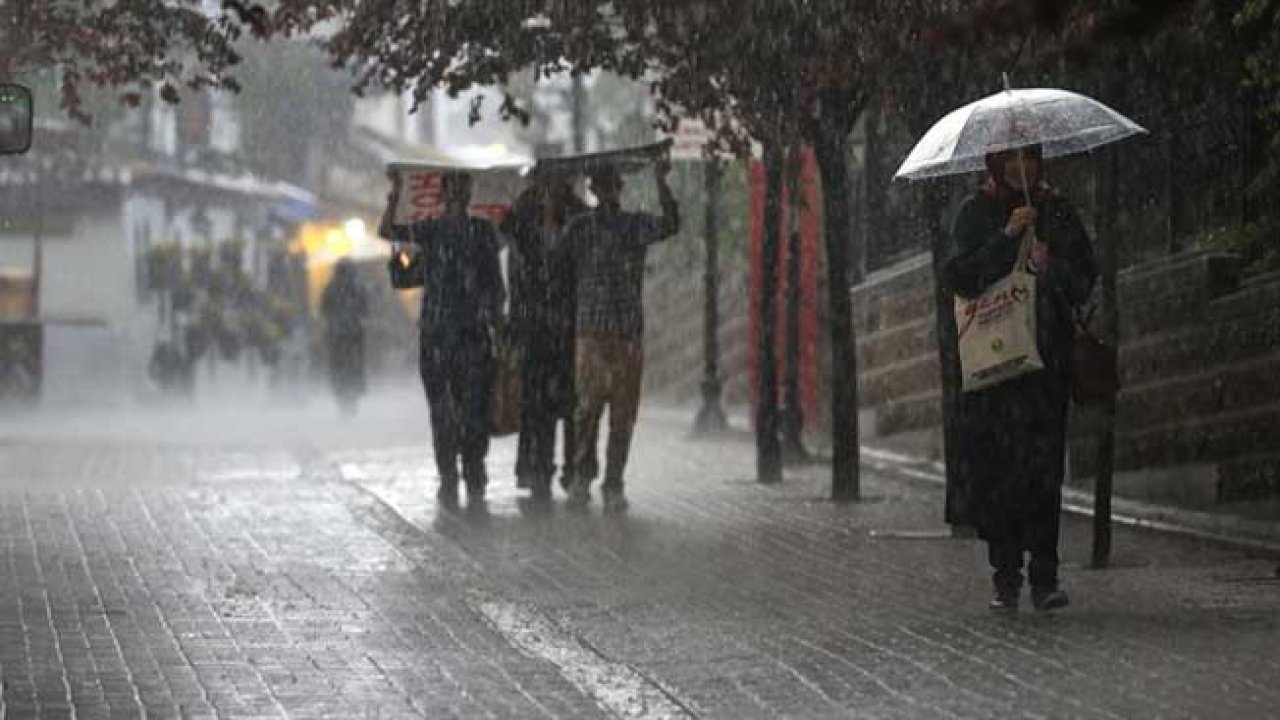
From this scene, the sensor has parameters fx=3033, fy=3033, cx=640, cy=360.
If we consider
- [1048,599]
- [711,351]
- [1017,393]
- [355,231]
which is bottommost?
[1048,599]

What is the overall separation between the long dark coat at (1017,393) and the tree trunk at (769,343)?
25.6ft

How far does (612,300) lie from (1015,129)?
548 cm

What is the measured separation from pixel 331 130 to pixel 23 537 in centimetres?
5400

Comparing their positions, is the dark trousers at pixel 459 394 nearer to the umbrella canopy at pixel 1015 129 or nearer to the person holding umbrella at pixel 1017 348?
the umbrella canopy at pixel 1015 129

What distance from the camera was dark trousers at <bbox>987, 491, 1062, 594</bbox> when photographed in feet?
36.0

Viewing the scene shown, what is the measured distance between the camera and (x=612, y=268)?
16641mm

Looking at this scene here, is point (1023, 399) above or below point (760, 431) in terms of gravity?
above

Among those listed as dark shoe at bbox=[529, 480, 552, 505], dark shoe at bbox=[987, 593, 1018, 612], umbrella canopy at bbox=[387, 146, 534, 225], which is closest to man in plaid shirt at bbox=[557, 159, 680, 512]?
dark shoe at bbox=[529, 480, 552, 505]

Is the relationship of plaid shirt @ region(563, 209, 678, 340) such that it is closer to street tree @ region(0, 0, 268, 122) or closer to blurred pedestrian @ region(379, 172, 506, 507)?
blurred pedestrian @ region(379, 172, 506, 507)

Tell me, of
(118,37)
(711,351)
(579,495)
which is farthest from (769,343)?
(711,351)

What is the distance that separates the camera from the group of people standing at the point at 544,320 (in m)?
16.7

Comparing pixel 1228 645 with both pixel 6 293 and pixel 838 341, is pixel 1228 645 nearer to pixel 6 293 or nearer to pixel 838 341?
pixel 838 341

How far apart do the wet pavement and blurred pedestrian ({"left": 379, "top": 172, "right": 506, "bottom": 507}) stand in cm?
35

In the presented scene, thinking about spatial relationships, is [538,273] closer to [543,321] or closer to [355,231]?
[543,321]
